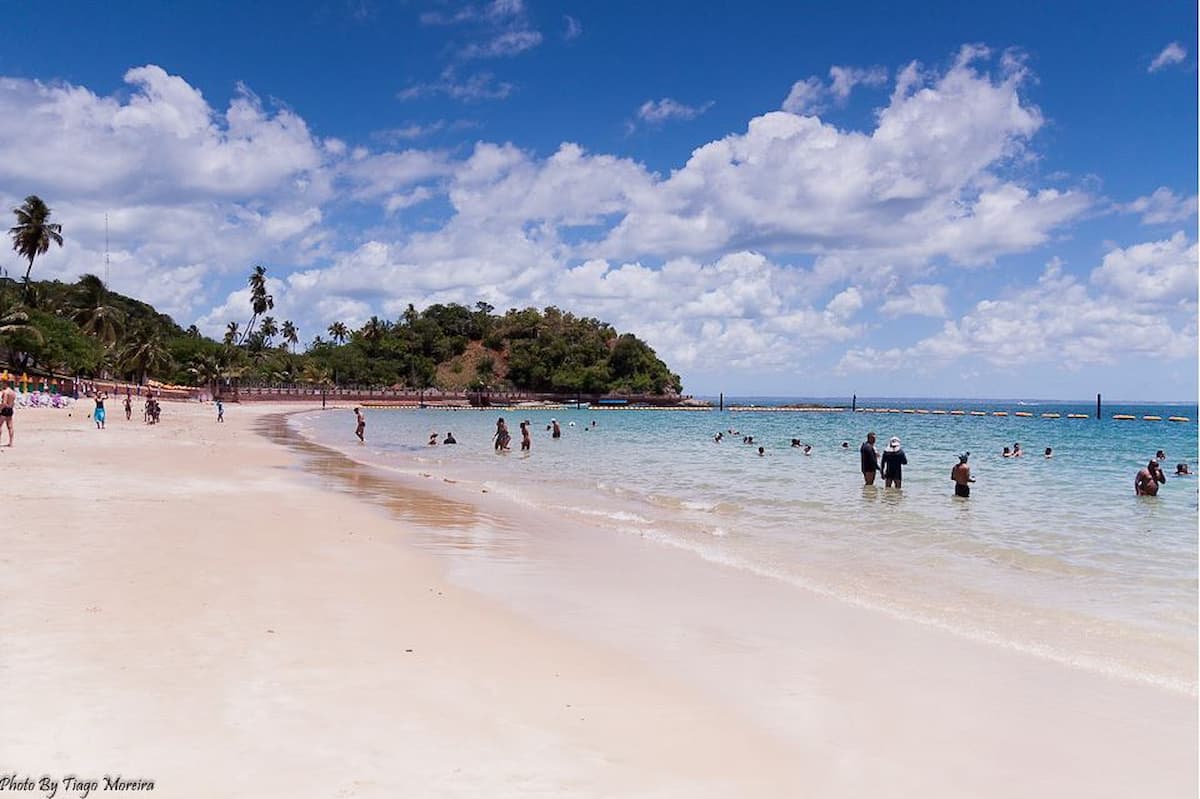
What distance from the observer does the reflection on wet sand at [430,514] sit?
1097 cm

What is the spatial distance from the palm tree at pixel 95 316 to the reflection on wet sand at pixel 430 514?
65.2 m

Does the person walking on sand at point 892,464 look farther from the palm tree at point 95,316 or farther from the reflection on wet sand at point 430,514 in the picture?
the palm tree at point 95,316

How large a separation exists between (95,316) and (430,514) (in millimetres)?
76893

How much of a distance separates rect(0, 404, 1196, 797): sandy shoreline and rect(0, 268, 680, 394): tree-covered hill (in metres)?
63.7

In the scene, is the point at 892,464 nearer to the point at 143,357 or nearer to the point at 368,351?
the point at 143,357

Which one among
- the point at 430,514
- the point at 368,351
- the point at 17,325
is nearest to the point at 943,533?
the point at 430,514

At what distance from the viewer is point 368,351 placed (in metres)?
130

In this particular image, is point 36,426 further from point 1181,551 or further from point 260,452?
point 1181,551

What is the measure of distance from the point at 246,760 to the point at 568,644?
2844mm

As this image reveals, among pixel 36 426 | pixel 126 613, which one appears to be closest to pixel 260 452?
pixel 36 426

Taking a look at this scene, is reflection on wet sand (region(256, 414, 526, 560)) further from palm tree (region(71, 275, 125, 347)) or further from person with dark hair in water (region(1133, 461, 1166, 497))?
palm tree (region(71, 275, 125, 347))

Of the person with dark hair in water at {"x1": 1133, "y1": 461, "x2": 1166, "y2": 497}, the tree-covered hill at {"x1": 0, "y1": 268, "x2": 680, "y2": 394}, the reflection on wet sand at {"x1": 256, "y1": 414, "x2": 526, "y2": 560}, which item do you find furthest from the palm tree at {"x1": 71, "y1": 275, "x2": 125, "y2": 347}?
the person with dark hair in water at {"x1": 1133, "y1": 461, "x2": 1166, "y2": 497}

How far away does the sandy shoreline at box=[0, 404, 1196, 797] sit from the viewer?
13.4ft

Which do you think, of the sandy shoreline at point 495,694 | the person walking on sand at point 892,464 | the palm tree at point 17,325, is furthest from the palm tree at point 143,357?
the sandy shoreline at point 495,694
